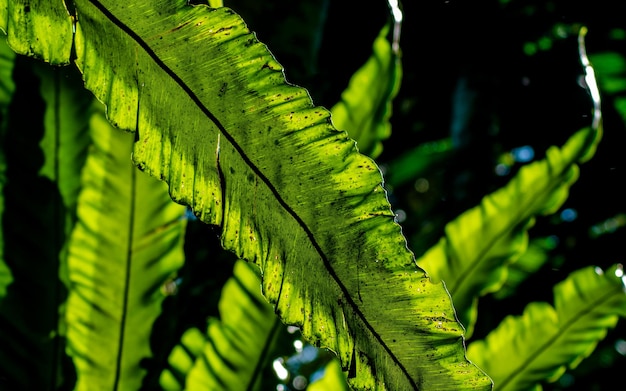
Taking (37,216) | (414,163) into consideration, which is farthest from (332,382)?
(414,163)

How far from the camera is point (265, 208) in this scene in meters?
0.37

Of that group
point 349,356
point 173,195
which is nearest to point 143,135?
point 173,195

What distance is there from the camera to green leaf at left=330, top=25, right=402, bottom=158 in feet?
2.03

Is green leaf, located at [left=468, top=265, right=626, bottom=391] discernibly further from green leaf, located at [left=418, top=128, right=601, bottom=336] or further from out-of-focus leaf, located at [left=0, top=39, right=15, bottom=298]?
out-of-focus leaf, located at [left=0, top=39, right=15, bottom=298]

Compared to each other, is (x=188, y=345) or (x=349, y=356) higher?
(x=349, y=356)

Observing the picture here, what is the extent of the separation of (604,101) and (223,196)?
1.19 m

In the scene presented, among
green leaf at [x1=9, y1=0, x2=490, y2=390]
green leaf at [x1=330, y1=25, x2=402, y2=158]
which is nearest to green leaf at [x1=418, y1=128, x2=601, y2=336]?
green leaf at [x1=330, y1=25, x2=402, y2=158]

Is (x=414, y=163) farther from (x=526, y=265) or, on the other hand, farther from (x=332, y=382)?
(x=332, y=382)

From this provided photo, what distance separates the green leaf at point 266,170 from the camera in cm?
35

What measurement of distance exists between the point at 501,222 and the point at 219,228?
429 mm

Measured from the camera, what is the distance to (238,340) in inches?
22.9

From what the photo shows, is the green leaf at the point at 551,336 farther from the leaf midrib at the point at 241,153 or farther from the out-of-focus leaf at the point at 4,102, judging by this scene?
the out-of-focus leaf at the point at 4,102

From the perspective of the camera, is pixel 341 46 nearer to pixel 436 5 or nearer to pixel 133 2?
pixel 436 5

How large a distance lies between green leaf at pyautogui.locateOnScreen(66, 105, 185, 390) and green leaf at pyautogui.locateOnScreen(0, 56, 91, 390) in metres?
0.05
